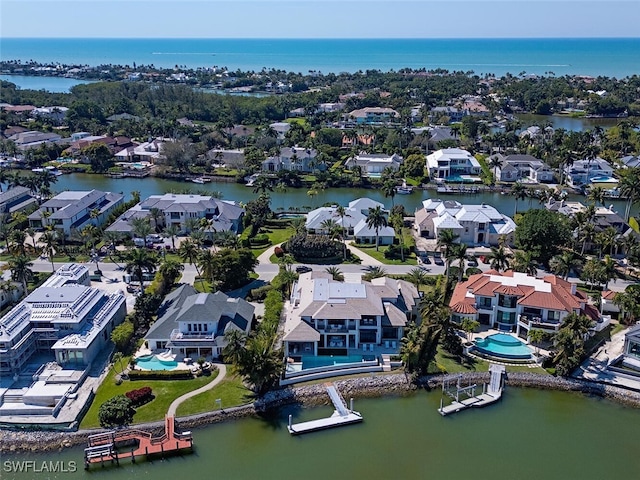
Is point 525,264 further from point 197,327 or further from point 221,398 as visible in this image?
point 221,398

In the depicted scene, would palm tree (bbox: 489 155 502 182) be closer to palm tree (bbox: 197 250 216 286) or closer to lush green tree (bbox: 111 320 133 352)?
palm tree (bbox: 197 250 216 286)

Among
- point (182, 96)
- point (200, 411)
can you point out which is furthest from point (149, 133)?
point (200, 411)

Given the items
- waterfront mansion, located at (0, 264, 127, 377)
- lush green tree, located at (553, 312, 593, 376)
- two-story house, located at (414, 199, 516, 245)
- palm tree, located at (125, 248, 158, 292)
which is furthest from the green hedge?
two-story house, located at (414, 199, 516, 245)

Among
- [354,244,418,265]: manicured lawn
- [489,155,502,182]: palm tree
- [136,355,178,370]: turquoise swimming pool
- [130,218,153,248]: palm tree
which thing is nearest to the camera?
[136,355,178,370]: turquoise swimming pool

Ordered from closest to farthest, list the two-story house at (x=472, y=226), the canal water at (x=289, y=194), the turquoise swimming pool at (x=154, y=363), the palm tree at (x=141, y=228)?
the turquoise swimming pool at (x=154, y=363)
the palm tree at (x=141, y=228)
the two-story house at (x=472, y=226)
the canal water at (x=289, y=194)

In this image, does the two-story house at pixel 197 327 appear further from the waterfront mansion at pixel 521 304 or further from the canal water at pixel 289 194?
the canal water at pixel 289 194

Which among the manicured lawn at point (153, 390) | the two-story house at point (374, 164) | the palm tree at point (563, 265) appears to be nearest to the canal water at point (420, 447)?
the manicured lawn at point (153, 390)
